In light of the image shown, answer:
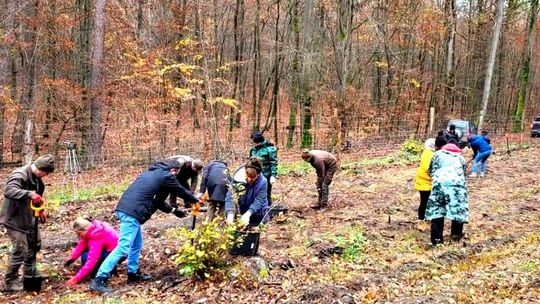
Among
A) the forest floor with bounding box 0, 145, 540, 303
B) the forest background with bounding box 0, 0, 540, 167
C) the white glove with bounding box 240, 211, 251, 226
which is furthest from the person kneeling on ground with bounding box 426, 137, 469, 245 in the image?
the forest background with bounding box 0, 0, 540, 167

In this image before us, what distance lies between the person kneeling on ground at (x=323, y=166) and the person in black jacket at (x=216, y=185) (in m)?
2.28

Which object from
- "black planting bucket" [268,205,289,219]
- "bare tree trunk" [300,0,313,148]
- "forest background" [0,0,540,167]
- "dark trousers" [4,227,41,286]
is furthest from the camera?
"bare tree trunk" [300,0,313,148]

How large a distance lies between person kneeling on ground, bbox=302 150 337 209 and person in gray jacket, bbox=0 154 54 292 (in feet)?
15.4

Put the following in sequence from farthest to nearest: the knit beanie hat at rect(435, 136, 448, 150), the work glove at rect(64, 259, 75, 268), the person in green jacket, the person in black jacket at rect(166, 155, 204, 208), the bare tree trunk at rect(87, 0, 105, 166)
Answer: the bare tree trunk at rect(87, 0, 105, 166) → the person in black jacket at rect(166, 155, 204, 208) → the person in green jacket → the knit beanie hat at rect(435, 136, 448, 150) → the work glove at rect(64, 259, 75, 268)

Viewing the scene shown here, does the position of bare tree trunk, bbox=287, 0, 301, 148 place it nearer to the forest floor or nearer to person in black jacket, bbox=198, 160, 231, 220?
the forest floor

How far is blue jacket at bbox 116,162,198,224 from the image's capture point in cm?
599

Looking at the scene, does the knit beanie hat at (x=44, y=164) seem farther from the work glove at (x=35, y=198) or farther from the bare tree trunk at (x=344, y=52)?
the bare tree trunk at (x=344, y=52)

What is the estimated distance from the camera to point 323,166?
9.61 meters

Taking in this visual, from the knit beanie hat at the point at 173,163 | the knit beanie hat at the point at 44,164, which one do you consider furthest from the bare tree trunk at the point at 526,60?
the knit beanie hat at the point at 44,164

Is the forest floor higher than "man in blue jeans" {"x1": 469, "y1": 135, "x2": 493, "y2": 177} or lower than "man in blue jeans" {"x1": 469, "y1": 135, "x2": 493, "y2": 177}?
lower

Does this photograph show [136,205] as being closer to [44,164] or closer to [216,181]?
[44,164]

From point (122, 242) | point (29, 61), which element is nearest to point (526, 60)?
point (29, 61)

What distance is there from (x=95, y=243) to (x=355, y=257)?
345 centimetres

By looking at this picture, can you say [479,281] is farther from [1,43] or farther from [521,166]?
[1,43]
